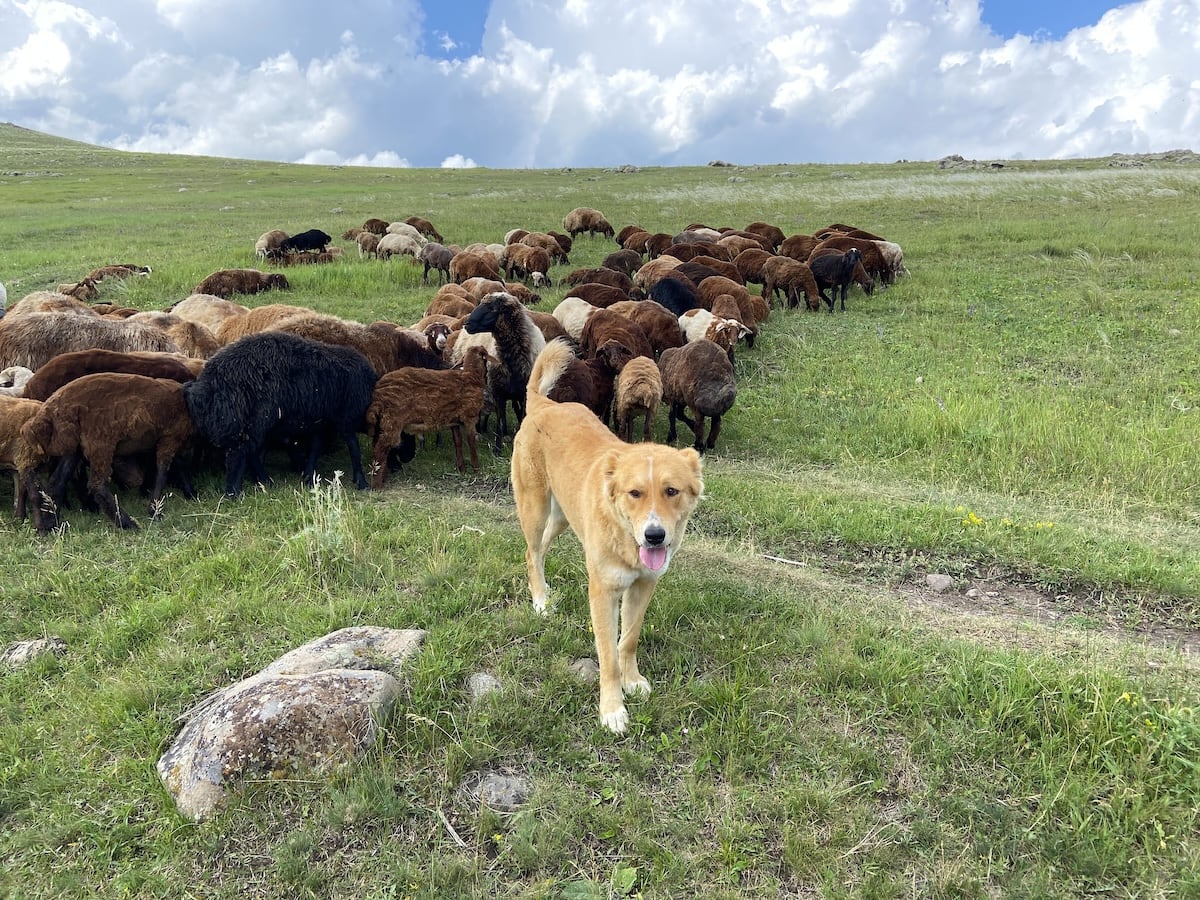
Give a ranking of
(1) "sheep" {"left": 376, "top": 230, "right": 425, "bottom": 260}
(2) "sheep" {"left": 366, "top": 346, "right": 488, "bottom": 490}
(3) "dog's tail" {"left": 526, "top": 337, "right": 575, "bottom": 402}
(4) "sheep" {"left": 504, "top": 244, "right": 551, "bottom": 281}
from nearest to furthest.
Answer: (3) "dog's tail" {"left": 526, "top": 337, "right": 575, "bottom": 402}, (2) "sheep" {"left": 366, "top": 346, "right": 488, "bottom": 490}, (4) "sheep" {"left": 504, "top": 244, "right": 551, "bottom": 281}, (1) "sheep" {"left": 376, "top": 230, "right": 425, "bottom": 260}

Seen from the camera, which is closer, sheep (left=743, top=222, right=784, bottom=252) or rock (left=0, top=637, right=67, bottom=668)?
rock (left=0, top=637, right=67, bottom=668)

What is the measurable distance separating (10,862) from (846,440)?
8.66 metres

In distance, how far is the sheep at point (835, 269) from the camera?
16703 millimetres

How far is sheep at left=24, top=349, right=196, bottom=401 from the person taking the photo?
7.09m

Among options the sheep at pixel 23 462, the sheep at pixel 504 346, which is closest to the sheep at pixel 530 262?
the sheep at pixel 504 346

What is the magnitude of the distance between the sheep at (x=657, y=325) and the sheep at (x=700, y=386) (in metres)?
1.82

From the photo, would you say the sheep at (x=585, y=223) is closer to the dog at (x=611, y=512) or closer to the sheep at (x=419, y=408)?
the sheep at (x=419, y=408)

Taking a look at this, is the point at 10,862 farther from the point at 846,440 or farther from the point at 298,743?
the point at 846,440

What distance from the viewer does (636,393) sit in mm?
8672

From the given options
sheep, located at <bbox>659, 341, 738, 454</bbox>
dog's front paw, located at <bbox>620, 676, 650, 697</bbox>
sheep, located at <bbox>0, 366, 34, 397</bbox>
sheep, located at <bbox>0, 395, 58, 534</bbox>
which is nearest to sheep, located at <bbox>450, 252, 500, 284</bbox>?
sheep, located at <bbox>659, 341, 738, 454</bbox>

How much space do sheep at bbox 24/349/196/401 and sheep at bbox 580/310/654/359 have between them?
527 centimetres

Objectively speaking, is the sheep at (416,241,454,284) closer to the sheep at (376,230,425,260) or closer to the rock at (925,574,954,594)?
the sheep at (376,230,425,260)

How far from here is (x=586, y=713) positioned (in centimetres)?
385

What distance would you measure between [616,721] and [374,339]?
730cm
